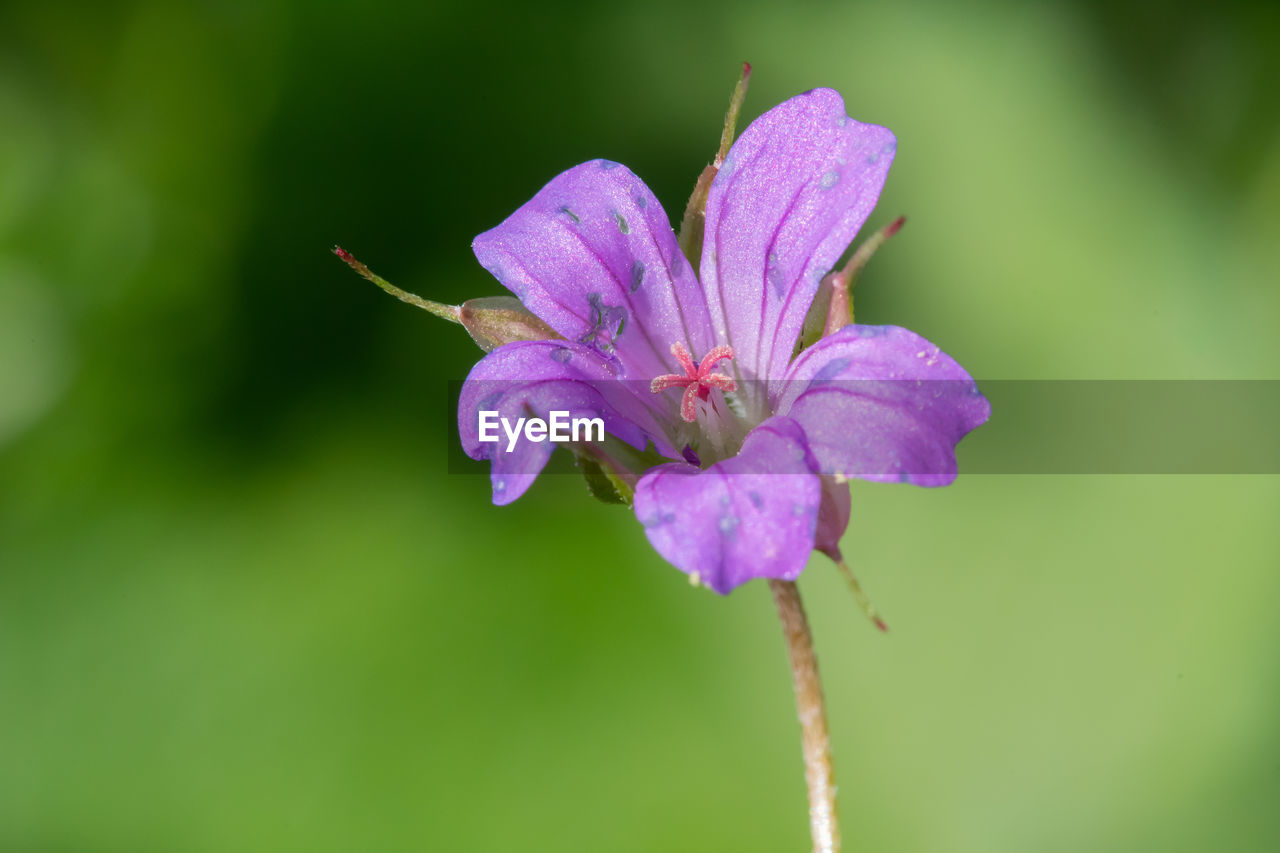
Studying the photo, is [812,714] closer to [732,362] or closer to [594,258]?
[732,362]

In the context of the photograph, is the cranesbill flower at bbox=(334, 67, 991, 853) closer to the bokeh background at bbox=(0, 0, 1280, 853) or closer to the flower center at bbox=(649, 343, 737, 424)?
the flower center at bbox=(649, 343, 737, 424)

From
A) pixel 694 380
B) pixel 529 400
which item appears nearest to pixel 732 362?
pixel 694 380

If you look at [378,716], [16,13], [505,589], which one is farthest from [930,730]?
[16,13]

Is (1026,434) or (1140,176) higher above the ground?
(1140,176)

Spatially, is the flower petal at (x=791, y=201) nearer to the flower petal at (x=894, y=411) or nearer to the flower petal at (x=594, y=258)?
the flower petal at (x=594, y=258)

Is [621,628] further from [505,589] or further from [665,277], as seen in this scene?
[665,277]
